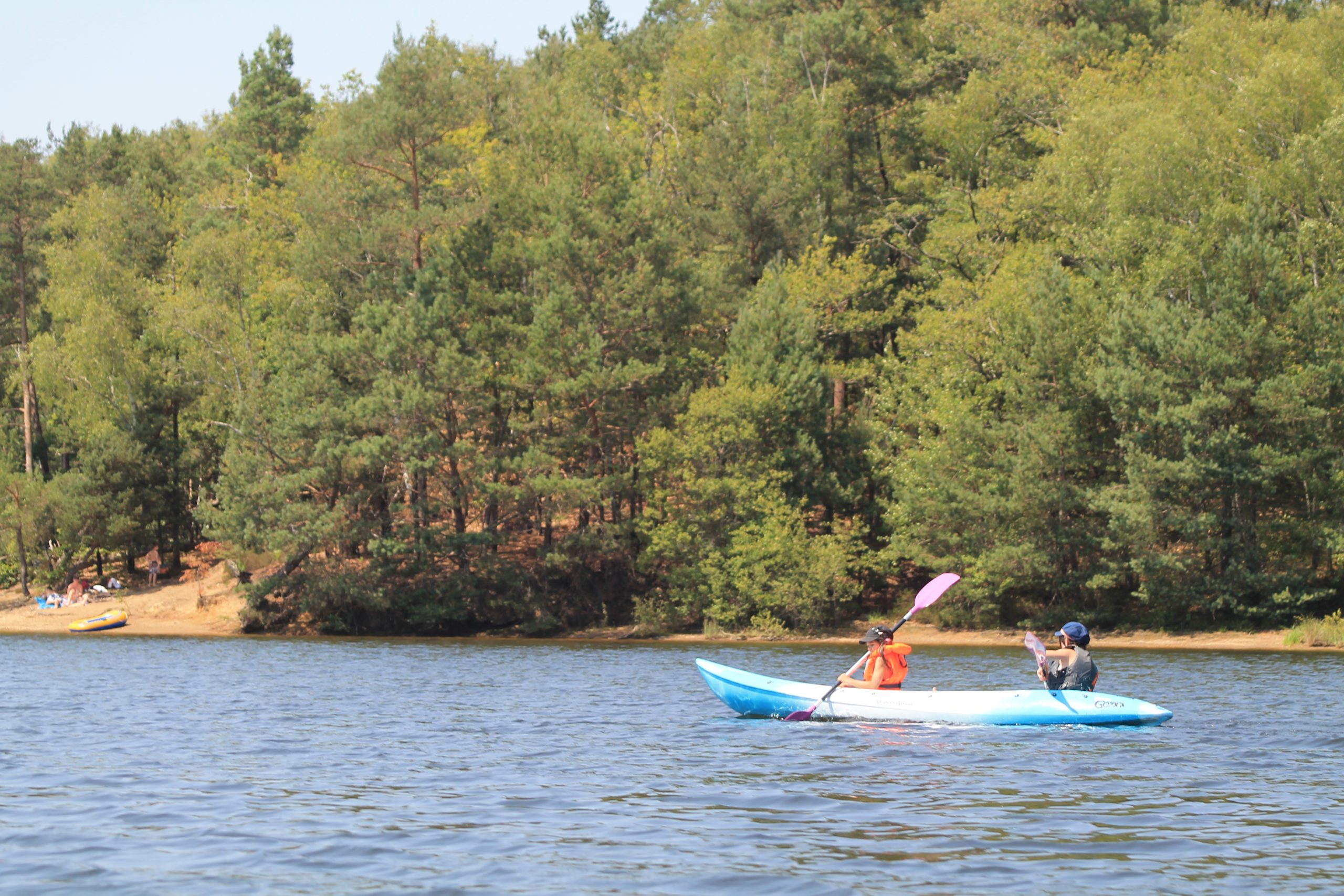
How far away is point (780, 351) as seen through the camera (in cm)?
4291

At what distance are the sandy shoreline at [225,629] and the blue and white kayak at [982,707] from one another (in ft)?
60.0

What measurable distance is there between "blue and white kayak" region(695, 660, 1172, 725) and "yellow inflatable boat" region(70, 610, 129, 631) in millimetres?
31904

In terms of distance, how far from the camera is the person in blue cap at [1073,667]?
59.2ft

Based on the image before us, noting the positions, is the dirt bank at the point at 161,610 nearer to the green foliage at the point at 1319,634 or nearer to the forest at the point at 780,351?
the forest at the point at 780,351

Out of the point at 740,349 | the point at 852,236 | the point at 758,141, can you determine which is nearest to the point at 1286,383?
the point at 740,349

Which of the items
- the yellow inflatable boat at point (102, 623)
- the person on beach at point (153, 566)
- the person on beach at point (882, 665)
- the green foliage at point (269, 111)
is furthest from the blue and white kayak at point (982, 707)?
the green foliage at point (269, 111)

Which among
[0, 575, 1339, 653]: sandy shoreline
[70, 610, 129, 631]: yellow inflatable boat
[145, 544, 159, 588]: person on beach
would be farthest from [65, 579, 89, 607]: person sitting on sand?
[70, 610, 129, 631]: yellow inflatable boat

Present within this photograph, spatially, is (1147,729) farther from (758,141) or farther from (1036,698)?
(758,141)

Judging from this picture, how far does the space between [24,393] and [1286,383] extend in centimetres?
4698

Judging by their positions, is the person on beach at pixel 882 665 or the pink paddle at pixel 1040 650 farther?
the person on beach at pixel 882 665

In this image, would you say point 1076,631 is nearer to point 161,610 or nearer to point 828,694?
point 828,694

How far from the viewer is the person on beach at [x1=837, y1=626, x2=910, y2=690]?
18.4 metres

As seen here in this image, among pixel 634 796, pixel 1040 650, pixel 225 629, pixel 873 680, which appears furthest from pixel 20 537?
pixel 634 796

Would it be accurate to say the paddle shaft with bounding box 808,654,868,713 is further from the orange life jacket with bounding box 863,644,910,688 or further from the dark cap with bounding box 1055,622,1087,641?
the dark cap with bounding box 1055,622,1087,641
